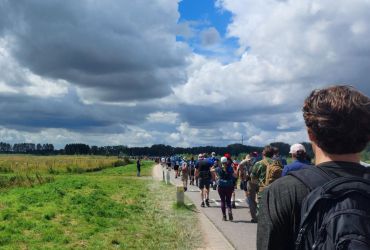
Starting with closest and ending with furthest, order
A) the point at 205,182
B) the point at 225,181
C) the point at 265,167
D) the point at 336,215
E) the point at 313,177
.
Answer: the point at 336,215 < the point at 313,177 < the point at 265,167 < the point at 225,181 < the point at 205,182

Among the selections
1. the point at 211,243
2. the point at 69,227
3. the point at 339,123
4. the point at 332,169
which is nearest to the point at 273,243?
the point at 332,169

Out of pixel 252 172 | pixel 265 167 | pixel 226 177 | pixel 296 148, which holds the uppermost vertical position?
pixel 296 148

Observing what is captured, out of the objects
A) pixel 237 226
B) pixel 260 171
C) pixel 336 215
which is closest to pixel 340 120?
pixel 336 215

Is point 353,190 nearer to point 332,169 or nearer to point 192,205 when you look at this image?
point 332,169

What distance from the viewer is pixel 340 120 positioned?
2.15 metres

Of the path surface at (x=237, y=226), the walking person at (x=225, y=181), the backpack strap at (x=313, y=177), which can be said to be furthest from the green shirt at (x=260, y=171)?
the backpack strap at (x=313, y=177)

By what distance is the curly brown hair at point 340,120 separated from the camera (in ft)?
7.07

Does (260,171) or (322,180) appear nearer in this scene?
(322,180)

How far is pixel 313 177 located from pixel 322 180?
0.05 m

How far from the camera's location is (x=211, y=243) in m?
10.2

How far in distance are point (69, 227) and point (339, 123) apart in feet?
36.9

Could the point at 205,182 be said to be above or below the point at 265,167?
below

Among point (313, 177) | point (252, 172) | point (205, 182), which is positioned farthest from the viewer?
point (205, 182)

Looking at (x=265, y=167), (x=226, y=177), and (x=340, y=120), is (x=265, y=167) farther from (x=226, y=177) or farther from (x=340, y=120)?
(x=340, y=120)
